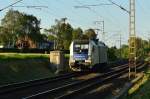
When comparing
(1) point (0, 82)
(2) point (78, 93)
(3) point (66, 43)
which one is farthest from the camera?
(3) point (66, 43)

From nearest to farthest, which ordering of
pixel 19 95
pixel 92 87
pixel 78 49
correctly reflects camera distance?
1. pixel 19 95
2. pixel 92 87
3. pixel 78 49

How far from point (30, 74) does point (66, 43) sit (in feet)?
283

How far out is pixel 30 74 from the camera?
120 feet

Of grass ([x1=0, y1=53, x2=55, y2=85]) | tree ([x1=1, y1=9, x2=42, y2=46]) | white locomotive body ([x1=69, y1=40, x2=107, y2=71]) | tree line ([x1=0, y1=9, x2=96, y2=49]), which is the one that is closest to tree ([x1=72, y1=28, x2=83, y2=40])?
tree line ([x1=0, y1=9, x2=96, y2=49])

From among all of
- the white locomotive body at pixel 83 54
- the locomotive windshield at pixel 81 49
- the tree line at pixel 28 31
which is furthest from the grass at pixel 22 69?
the tree line at pixel 28 31

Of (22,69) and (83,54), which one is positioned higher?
(83,54)

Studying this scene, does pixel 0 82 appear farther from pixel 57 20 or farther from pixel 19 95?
pixel 57 20

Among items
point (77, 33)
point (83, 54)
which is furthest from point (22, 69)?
point (77, 33)

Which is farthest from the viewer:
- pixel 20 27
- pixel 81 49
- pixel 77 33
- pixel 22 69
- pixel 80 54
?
pixel 20 27

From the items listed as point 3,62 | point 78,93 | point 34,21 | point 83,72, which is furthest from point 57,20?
point 78,93

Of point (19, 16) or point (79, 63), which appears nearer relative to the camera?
point (79, 63)

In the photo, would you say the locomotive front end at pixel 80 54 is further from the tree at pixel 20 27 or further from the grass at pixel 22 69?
the tree at pixel 20 27

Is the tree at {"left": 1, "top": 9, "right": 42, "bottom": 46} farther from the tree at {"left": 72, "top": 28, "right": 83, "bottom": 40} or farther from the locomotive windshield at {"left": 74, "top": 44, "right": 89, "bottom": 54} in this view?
the locomotive windshield at {"left": 74, "top": 44, "right": 89, "bottom": 54}

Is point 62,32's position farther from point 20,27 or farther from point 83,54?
point 83,54
